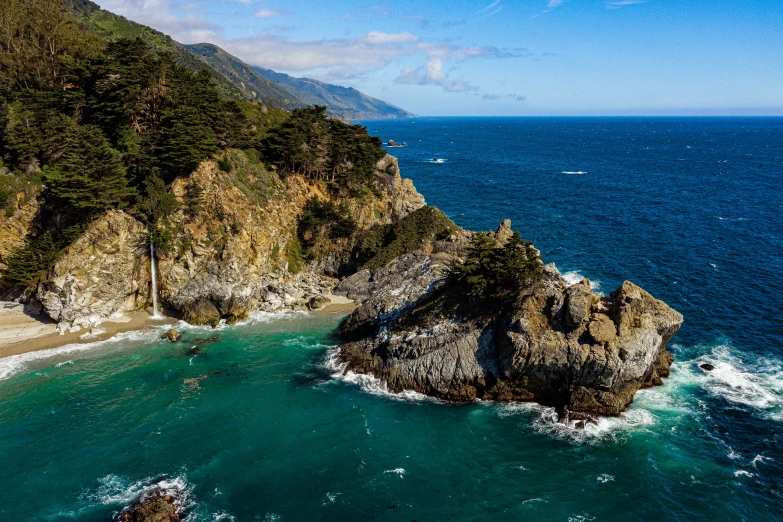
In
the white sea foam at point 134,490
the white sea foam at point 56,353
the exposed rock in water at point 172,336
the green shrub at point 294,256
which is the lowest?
the white sea foam at point 134,490

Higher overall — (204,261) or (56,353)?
(204,261)

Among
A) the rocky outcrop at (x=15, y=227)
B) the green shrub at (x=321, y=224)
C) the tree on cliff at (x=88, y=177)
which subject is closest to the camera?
the tree on cliff at (x=88, y=177)

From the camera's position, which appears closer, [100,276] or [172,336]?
[172,336]

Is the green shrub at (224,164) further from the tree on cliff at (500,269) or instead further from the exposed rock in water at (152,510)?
the exposed rock in water at (152,510)

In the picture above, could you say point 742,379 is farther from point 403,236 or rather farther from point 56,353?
point 56,353

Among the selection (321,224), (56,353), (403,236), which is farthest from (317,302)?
(56,353)

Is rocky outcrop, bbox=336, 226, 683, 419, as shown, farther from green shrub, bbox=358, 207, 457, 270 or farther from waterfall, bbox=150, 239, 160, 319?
waterfall, bbox=150, 239, 160, 319

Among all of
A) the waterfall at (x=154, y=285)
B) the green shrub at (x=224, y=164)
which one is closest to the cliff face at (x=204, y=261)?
the waterfall at (x=154, y=285)
